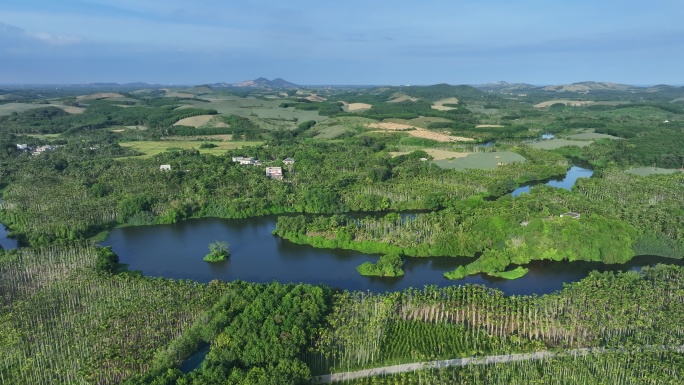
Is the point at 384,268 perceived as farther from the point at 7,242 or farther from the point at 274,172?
the point at 7,242

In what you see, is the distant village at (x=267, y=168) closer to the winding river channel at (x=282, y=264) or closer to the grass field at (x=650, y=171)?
the winding river channel at (x=282, y=264)

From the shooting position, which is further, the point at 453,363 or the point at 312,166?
the point at 312,166

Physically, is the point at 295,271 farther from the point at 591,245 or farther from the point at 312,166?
the point at 312,166

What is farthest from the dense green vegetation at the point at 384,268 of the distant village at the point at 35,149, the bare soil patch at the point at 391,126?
the bare soil patch at the point at 391,126

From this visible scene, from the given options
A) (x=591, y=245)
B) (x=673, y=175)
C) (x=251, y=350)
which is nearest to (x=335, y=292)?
(x=251, y=350)

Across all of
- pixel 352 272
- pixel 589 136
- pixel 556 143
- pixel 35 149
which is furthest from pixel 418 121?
pixel 352 272

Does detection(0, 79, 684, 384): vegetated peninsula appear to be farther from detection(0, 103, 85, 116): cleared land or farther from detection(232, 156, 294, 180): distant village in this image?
detection(0, 103, 85, 116): cleared land
